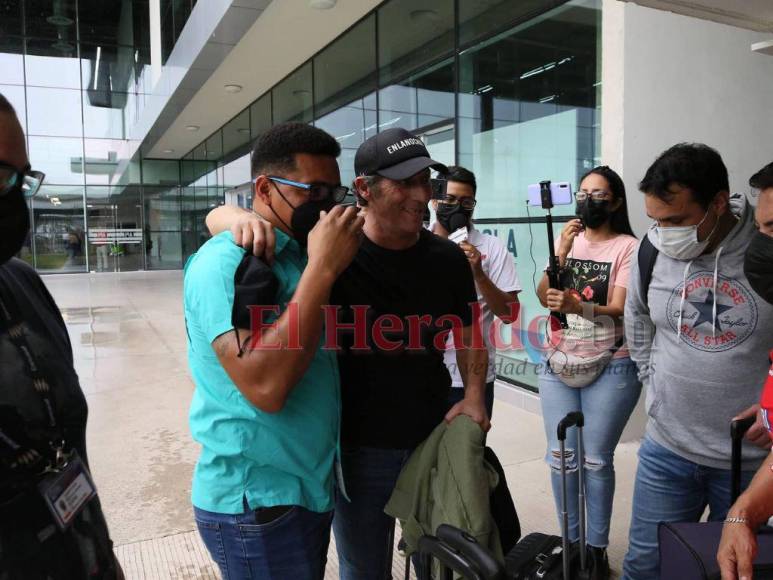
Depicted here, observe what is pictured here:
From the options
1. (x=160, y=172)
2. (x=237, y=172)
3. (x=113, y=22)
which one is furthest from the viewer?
(x=160, y=172)

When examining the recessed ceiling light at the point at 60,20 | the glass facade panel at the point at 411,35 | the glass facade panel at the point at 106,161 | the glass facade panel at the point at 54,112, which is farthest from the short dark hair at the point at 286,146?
the recessed ceiling light at the point at 60,20

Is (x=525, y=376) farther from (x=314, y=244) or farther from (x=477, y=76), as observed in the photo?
(x=314, y=244)

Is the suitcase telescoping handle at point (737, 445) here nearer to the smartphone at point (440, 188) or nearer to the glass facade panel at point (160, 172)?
the smartphone at point (440, 188)

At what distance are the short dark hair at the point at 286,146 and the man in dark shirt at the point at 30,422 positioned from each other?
0.56 m

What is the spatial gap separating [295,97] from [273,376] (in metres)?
10.4

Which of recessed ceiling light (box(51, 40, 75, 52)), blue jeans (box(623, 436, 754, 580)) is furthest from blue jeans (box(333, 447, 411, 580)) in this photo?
recessed ceiling light (box(51, 40, 75, 52))

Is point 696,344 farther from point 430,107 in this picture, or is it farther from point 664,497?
point 430,107

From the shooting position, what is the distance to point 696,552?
1.53 meters

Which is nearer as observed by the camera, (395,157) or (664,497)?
(395,157)

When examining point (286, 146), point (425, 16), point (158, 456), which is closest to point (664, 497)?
point (286, 146)

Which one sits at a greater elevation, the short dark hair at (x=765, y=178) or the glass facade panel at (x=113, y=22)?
the glass facade panel at (x=113, y=22)

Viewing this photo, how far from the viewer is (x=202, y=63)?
9297 millimetres

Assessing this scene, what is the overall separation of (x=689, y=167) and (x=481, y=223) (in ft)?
13.3

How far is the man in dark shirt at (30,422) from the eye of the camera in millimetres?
1020
